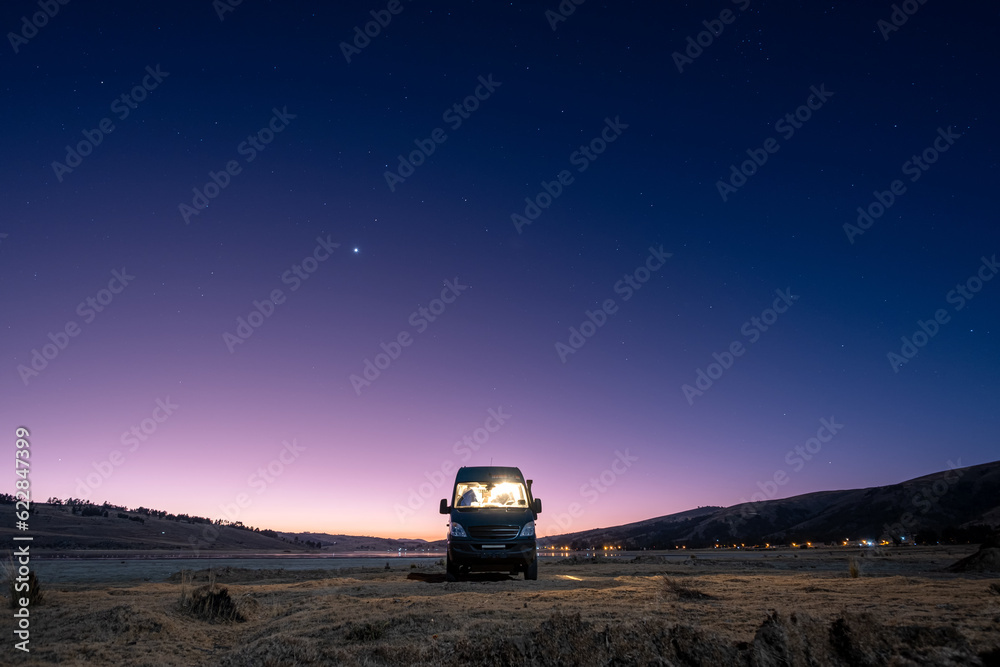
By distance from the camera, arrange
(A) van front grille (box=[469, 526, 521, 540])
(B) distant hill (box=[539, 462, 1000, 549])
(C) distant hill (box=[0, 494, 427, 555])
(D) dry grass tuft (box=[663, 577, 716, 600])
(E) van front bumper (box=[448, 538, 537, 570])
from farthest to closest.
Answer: (B) distant hill (box=[539, 462, 1000, 549])
(C) distant hill (box=[0, 494, 427, 555])
(A) van front grille (box=[469, 526, 521, 540])
(E) van front bumper (box=[448, 538, 537, 570])
(D) dry grass tuft (box=[663, 577, 716, 600])

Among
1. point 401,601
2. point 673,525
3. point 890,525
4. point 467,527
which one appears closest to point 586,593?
point 401,601

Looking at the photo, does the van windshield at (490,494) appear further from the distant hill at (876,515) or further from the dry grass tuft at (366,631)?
the distant hill at (876,515)

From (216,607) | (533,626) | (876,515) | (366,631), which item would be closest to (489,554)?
(216,607)

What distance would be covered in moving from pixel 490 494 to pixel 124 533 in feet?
252

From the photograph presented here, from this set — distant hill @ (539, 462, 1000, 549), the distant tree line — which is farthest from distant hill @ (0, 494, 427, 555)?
distant hill @ (539, 462, 1000, 549)

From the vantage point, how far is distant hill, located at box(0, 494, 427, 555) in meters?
58.1

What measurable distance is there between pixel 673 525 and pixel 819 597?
537 feet

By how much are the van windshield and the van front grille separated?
106 centimetres

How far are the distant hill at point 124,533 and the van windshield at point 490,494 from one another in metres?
44.0

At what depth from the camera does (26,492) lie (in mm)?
7969

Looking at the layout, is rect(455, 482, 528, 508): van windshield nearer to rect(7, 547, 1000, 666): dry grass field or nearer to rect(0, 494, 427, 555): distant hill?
rect(7, 547, 1000, 666): dry grass field

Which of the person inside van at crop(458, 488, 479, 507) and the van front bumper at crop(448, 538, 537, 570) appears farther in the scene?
the person inside van at crop(458, 488, 479, 507)

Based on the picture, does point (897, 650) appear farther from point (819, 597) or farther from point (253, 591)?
point (253, 591)

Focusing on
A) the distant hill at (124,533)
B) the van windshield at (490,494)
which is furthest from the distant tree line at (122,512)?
the van windshield at (490,494)
